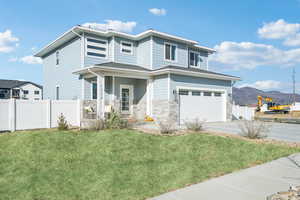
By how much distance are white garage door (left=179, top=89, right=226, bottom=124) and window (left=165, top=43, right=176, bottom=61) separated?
389 cm

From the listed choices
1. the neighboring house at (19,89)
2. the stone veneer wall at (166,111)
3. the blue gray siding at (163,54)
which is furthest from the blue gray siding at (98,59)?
the neighboring house at (19,89)

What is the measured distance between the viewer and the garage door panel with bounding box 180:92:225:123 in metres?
13.3

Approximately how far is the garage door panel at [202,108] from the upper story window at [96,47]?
701 cm

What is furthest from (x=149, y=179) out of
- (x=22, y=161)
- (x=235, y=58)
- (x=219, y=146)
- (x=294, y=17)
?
(x=235, y=58)

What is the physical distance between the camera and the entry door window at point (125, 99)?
47.1 ft

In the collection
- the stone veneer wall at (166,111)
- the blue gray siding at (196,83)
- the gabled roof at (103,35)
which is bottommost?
the stone veneer wall at (166,111)

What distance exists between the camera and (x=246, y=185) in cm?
358


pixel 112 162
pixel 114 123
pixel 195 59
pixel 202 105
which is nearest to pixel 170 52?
pixel 195 59

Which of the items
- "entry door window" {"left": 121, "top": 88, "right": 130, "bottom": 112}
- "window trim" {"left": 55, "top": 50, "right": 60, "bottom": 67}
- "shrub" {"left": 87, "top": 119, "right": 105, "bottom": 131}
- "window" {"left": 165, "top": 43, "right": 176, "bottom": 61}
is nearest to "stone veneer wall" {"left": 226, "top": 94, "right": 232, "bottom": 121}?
"window" {"left": 165, "top": 43, "right": 176, "bottom": 61}

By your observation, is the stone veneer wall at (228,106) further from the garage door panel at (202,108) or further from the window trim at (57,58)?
the window trim at (57,58)

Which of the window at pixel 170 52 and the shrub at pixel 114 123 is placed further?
the window at pixel 170 52

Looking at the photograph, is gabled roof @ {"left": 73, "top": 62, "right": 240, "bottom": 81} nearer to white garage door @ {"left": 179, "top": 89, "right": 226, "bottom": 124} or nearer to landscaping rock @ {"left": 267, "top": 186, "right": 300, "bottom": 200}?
white garage door @ {"left": 179, "top": 89, "right": 226, "bottom": 124}

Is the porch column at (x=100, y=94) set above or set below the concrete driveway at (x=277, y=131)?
above

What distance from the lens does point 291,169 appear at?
176 inches
